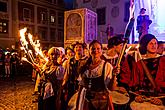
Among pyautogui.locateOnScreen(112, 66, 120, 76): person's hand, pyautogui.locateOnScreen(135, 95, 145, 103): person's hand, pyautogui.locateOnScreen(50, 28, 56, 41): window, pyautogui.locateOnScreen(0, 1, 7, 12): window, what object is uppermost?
pyautogui.locateOnScreen(0, 1, 7, 12): window

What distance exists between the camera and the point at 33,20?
28.7 metres

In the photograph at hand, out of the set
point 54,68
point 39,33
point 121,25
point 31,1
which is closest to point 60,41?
point 39,33

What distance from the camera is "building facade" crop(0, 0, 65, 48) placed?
25.1m

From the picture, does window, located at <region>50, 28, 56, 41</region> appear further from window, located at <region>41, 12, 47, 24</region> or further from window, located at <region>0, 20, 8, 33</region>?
window, located at <region>0, 20, 8, 33</region>

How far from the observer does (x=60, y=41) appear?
32812 millimetres

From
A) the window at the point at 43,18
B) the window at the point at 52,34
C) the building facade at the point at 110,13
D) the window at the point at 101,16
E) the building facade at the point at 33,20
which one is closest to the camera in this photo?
the building facade at the point at 110,13

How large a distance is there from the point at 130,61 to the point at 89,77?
0.67 metres

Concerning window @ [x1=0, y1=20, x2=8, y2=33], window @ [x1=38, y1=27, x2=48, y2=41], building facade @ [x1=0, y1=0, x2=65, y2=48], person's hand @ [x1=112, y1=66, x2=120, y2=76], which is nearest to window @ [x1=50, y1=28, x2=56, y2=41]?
building facade @ [x1=0, y1=0, x2=65, y2=48]

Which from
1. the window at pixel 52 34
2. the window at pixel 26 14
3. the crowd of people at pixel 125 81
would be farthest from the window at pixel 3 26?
the crowd of people at pixel 125 81

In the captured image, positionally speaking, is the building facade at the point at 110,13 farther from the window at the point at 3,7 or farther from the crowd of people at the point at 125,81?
the crowd of people at the point at 125,81

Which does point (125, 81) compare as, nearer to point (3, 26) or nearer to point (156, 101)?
point (156, 101)

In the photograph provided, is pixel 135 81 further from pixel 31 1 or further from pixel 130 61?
pixel 31 1

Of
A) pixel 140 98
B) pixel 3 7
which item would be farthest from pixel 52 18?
pixel 140 98

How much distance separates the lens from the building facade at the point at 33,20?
25103 millimetres
